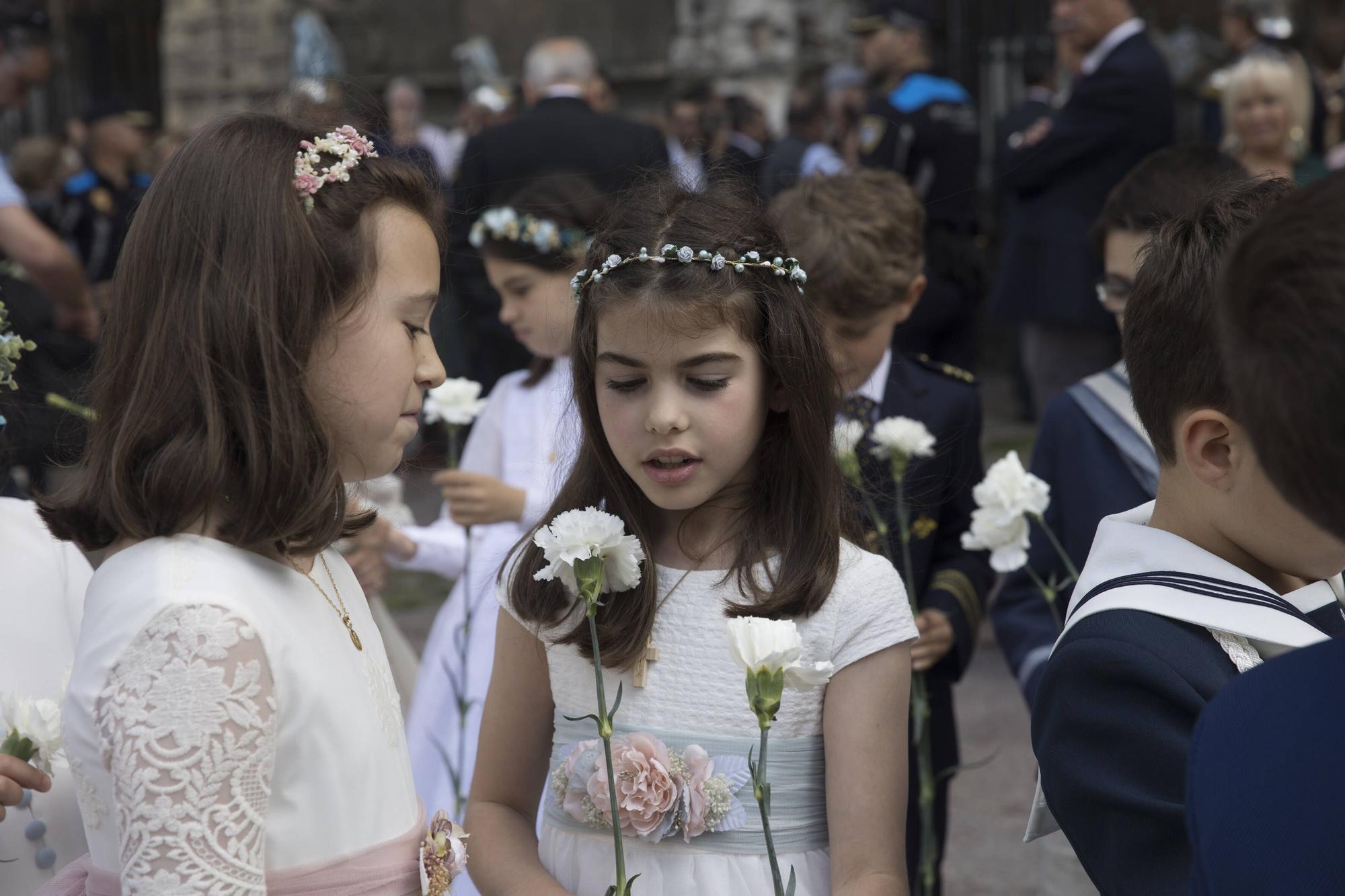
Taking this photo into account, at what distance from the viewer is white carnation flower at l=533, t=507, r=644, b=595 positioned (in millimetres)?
1692

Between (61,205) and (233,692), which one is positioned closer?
(233,692)

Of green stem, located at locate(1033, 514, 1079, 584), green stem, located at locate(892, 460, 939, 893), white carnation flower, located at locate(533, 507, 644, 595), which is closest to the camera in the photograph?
white carnation flower, located at locate(533, 507, 644, 595)

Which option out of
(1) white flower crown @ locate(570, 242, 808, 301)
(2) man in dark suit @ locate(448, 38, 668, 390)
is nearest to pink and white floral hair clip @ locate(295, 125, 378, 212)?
(1) white flower crown @ locate(570, 242, 808, 301)

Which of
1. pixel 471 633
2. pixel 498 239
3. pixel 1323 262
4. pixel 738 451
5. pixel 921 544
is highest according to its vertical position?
pixel 1323 262

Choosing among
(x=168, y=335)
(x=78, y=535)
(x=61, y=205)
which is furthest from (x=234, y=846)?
(x=61, y=205)

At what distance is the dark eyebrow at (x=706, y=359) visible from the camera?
2061mm

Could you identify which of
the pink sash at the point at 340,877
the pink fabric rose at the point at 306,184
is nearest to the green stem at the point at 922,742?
the pink sash at the point at 340,877

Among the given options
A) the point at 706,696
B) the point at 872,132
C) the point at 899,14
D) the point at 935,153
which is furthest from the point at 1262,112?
the point at 706,696

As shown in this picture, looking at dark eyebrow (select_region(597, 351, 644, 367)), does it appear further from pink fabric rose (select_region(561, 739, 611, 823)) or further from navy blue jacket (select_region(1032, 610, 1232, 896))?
navy blue jacket (select_region(1032, 610, 1232, 896))

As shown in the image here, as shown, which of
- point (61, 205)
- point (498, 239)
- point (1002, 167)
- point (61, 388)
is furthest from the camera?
point (61, 205)

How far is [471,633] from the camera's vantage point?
11.5 feet

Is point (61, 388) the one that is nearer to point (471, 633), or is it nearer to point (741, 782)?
point (471, 633)

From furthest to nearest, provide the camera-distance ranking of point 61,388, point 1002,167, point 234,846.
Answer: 1. point 1002,167
2. point 61,388
3. point 234,846

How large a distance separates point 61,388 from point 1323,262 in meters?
3.96
